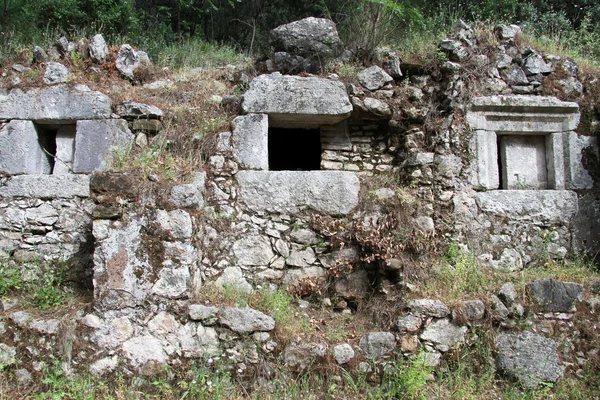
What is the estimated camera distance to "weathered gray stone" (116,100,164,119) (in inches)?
197

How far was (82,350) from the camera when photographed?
11.8 feet

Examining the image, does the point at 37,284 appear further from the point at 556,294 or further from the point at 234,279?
the point at 556,294

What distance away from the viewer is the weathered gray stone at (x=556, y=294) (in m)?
4.03

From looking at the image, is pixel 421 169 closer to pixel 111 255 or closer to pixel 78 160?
pixel 111 255

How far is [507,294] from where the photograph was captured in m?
4.02

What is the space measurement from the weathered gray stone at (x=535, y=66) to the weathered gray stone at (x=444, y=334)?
3210 millimetres

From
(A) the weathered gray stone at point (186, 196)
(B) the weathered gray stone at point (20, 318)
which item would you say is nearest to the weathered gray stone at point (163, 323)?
(A) the weathered gray stone at point (186, 196)

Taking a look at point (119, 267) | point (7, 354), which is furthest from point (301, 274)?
point (7, 354)

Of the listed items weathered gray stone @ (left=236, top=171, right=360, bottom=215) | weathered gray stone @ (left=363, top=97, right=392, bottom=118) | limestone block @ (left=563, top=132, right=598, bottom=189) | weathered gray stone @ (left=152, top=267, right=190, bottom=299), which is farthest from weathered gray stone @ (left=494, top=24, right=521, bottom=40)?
weathered gray stone @ (left=152, top=267, right=190, bottom=299)

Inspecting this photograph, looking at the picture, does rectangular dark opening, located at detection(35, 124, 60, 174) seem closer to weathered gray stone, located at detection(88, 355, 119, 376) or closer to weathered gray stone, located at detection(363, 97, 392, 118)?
A: weathered gray stone, located at detection(88, 355, 119, 376)

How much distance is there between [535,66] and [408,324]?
11.5ft

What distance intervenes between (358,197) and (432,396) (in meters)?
1.96

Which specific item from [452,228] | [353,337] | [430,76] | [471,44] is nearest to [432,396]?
[353,337]

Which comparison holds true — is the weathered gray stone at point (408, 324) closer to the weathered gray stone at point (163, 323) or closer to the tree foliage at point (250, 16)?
the weathered gray stone at point (163, 323)
